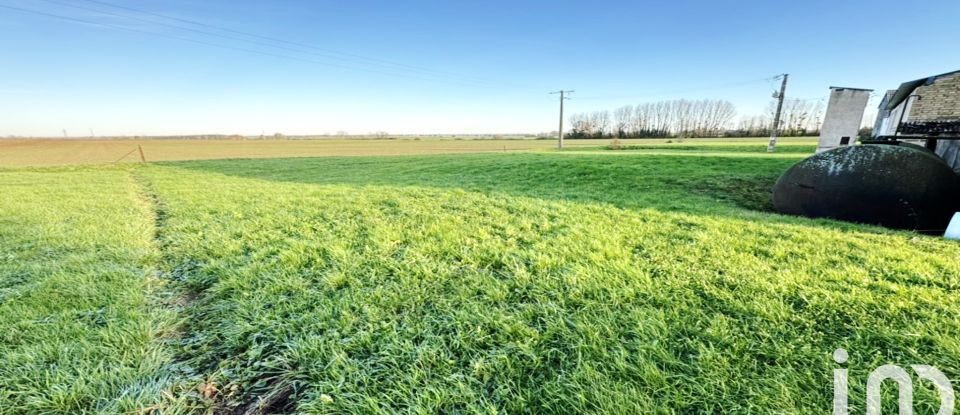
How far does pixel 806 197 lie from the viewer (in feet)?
22.3

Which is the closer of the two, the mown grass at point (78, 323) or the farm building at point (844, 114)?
the mown grass at point (78, 323)

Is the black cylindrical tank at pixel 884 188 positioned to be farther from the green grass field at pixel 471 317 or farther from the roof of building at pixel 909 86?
the roof of building at pixel 909 86

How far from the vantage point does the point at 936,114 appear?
→ 304 inches

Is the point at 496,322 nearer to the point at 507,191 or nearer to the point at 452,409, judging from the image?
the point at 452,409

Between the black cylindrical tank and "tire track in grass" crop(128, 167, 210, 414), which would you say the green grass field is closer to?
"tire track in grass" crop(128, 167, 210, 414)

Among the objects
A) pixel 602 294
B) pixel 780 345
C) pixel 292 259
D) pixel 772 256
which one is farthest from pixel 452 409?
pixel 772 256

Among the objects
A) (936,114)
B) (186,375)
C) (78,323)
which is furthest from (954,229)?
(78,323)

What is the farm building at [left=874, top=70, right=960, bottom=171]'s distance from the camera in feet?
24.2

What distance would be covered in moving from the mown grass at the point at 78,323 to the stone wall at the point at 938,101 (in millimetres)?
13757

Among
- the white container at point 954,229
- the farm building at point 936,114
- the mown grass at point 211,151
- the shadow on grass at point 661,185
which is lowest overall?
the mown grass at point 211,151

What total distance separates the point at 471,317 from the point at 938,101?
40.0 ft

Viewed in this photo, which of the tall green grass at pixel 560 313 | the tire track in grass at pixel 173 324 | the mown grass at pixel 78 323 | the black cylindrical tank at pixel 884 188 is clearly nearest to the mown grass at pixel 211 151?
the mown grass at pixel 78 323

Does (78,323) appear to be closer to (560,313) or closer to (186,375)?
(186,375)

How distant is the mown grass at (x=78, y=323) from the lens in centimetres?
188
